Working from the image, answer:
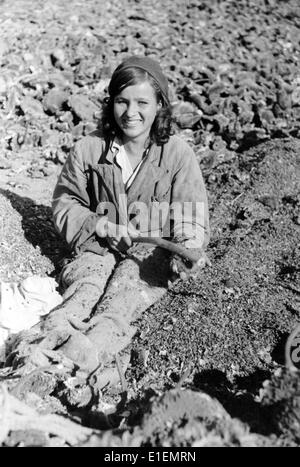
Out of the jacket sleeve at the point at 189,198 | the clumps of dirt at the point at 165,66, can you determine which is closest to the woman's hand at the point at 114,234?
the jacket sleeve at the point at 189,198

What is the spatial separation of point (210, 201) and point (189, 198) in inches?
31.1

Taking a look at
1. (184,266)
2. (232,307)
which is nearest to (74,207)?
(184,266)

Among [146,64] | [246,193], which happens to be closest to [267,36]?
[246,193]


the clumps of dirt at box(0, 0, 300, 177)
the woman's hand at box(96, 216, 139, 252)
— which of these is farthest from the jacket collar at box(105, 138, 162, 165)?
the clumps of dirt at box(0, 0, 300, 177)

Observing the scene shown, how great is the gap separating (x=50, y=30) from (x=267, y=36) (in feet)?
8.35

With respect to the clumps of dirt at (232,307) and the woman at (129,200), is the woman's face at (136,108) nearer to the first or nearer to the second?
the woman at (129,200)

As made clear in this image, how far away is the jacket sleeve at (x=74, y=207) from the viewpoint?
9.23 ft

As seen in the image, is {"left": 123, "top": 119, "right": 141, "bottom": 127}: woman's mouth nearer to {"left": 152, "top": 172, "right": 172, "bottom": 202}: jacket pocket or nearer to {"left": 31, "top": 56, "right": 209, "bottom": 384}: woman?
{"left": 31, "top": 56, "right": 209, "bottom": 384}: woman

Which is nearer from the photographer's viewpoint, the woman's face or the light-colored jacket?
the woman's face

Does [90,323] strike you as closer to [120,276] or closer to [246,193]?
[120,276]

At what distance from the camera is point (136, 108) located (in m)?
2.75

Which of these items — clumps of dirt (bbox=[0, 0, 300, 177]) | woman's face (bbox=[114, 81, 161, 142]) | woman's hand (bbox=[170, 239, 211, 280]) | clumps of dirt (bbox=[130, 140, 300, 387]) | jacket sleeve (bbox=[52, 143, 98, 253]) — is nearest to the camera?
clumps of dirt (bbox=[130, 140, 300, 387])

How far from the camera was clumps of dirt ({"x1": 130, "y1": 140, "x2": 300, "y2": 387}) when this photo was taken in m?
2.21

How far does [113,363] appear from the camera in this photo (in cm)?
219
